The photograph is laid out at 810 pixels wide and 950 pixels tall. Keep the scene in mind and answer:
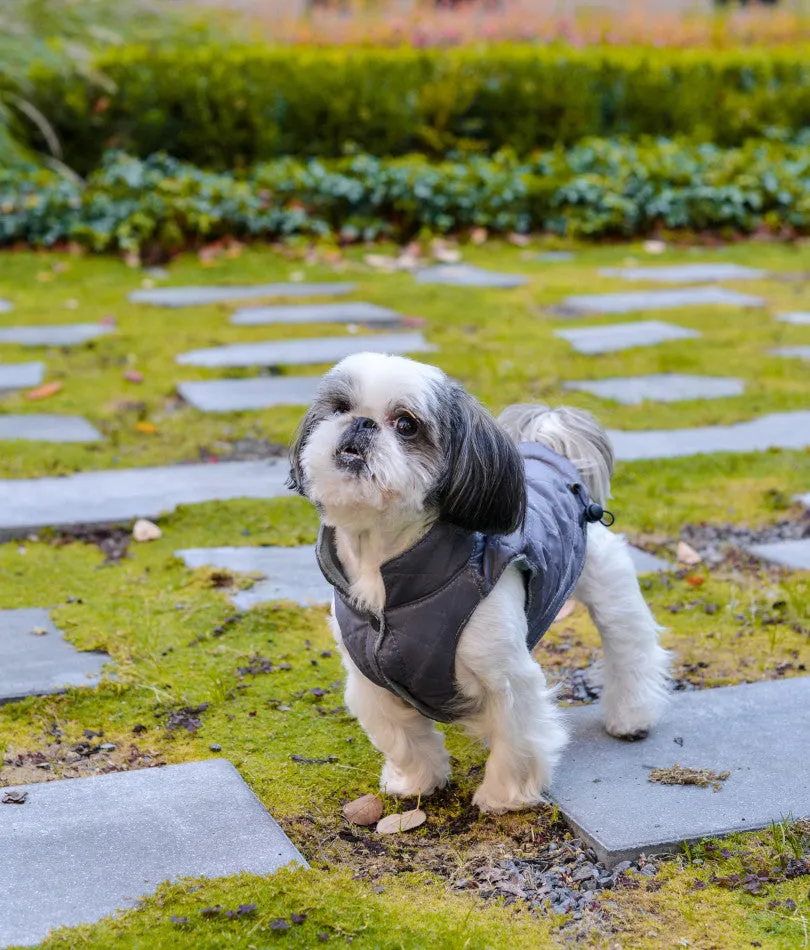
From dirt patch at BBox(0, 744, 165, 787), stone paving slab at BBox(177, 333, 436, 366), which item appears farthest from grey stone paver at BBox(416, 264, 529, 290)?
dirt patch at BBox(0, 744, 165, 787)

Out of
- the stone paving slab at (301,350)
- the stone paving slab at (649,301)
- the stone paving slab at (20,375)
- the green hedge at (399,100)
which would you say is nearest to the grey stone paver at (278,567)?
the stone paving slab at (20,375)

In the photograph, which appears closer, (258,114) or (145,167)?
(145,167)

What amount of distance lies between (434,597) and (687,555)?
1956 millimetres

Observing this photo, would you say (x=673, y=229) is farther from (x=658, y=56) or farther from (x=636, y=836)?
(x=636, y=836)

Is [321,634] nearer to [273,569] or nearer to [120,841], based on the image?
[273,569]

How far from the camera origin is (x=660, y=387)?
6668mm

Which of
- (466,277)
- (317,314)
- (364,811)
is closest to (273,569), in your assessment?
(364,811)

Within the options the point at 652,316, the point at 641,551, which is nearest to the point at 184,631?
the point at 641,551

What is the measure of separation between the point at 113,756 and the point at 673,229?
8.89 meters

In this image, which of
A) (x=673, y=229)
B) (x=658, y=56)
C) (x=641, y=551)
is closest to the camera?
(x=641, y=551)

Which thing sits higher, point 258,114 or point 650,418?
point 258,114

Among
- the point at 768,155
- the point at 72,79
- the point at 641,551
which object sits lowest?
the point at 641,551

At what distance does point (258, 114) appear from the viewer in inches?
453

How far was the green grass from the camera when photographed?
8.38ft
